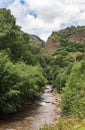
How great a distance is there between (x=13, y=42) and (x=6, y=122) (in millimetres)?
21459

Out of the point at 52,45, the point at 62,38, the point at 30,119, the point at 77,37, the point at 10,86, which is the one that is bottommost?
the point at 30,119

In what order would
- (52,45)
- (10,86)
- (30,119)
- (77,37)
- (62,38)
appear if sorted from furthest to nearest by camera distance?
1. (77,37)
2. (52,45)
3. (62,38)
4. (30,119)
5. (10,86)

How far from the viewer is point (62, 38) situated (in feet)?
600

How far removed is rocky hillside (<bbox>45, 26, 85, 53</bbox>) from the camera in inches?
7175

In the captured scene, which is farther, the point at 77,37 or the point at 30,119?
the point at 77,37

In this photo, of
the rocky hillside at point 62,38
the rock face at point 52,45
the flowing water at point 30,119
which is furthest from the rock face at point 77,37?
the flowing water at point 30,119

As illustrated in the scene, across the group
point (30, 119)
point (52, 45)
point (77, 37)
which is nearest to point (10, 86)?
point (30, 119)

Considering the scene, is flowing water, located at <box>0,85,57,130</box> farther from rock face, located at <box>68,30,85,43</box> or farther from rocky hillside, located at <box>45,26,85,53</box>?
rock face, located at <box>68,30,85,43</box>

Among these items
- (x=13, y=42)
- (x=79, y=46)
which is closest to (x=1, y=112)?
(x=13, y=42)

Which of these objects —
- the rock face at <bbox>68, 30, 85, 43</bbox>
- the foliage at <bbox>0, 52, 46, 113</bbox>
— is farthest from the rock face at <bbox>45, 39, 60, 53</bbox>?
the foliage at <bbox>0, 52, 46, 113</bbox>

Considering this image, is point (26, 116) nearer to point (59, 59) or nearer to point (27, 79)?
point (27, 79)

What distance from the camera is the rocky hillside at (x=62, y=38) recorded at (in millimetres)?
182250

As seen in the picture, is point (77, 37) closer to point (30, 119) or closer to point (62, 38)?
point (62, 38)

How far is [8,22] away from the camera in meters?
51.2
